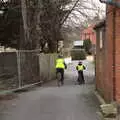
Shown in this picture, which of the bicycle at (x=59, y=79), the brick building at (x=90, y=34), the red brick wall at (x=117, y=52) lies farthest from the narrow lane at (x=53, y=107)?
the brick building at (x=90, y=34)

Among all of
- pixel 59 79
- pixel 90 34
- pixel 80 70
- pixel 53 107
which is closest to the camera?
pixel 53 107

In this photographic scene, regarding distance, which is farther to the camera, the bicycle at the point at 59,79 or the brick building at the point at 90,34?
the brick building at the point at 90,34

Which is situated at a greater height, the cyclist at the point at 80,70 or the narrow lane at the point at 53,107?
the cyclist at the point at 80,70

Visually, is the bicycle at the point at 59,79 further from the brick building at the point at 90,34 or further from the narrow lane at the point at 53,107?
the brick building at the point at 90,34

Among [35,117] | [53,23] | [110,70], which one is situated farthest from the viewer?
[53,23]

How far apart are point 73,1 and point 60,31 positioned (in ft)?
9.64

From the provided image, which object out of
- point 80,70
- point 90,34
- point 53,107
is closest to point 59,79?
point 80,70

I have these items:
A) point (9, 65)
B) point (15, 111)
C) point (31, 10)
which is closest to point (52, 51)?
point (9, 65)

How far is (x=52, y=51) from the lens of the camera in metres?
37.4

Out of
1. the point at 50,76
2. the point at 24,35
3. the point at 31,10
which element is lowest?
the point at 50,76

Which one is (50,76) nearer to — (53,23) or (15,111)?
(53,23)

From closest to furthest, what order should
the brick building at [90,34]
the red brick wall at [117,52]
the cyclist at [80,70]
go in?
the red brick wall at [117,52], the cyclist at [80,70], the brick building at [90,34]

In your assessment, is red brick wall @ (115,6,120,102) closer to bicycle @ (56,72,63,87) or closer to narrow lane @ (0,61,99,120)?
narrow lane @ (0,61,99,120)

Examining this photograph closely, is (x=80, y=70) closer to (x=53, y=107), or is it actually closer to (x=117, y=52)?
(x=53, y=107)
